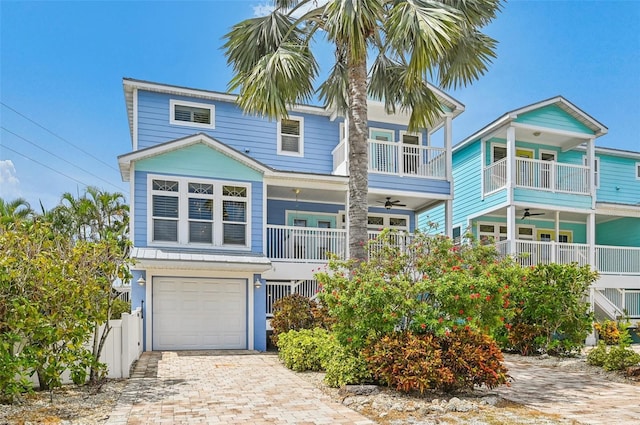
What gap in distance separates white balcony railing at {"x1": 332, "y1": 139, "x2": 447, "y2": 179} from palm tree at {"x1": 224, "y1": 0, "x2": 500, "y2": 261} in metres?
2.76

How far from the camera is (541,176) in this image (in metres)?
18.2

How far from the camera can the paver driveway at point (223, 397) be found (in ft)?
21.5

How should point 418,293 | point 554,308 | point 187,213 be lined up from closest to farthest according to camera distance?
point 418,293 < point 554,308 < point 187,213

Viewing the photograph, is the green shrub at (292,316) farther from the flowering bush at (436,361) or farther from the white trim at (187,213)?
the flowering bush at (436,361)

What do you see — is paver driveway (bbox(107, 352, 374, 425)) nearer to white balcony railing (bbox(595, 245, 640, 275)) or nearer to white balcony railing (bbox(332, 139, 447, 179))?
white balcony railing (bbox(332, 139, 447, 179))

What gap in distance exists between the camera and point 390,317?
7.78 meters

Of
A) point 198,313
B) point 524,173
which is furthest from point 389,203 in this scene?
point 198,313

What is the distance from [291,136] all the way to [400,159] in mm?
4199

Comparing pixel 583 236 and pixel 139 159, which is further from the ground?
pixel 139 159

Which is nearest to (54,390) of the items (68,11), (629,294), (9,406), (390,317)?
(9,406)

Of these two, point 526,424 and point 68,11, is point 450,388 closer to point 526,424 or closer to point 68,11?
point 526,424

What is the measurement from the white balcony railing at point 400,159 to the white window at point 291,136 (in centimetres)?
134

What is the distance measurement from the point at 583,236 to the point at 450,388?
1711cm

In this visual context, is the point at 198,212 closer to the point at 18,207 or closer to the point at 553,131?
the point at 18,207
